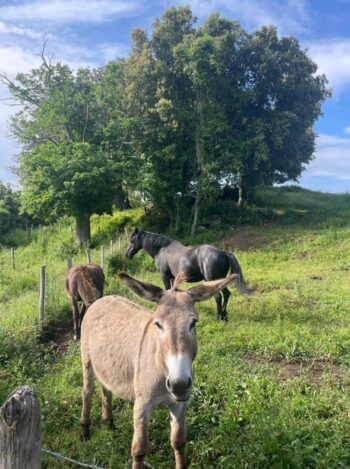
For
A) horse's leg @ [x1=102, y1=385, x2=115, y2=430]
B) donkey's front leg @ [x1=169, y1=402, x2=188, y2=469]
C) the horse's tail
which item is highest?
the horse's tail

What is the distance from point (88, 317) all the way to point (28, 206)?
18.8m

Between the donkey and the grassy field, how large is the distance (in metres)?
0.71

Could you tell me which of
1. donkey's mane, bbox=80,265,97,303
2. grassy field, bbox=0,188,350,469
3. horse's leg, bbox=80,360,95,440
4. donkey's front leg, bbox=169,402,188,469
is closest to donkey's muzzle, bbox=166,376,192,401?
donkey's front leg, bbox=169,402,188,469

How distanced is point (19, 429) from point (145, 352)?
1748 millimetres

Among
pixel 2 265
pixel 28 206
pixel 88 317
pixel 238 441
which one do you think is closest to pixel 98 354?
pixel 88 317

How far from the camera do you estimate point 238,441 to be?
14.0ft

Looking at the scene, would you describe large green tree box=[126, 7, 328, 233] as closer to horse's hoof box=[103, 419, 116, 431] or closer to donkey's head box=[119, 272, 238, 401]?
horse's hoof box=[103, 419, 116, 431]

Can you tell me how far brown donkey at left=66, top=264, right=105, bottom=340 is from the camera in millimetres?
7951

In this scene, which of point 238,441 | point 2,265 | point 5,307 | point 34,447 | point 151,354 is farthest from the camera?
point 2,265

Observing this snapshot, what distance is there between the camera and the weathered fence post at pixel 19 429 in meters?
2.13

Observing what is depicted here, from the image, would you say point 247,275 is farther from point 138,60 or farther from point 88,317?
point 138,60

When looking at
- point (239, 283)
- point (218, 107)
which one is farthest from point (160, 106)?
point (239, 283)

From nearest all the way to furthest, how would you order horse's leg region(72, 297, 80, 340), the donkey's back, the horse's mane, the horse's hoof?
the donkey's back < the horse's hoof < horse's leg region(72, 297, 80, 340) < the horse's mane

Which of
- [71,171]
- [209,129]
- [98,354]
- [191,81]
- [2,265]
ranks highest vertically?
[191,81]
